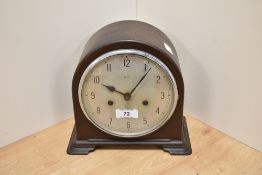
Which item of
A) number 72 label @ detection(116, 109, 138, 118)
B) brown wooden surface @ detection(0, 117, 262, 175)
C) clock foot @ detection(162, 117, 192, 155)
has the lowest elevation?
brown wooden surface @ detection(0, 117, 262, 175)

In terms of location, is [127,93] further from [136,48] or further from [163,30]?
[163,30]

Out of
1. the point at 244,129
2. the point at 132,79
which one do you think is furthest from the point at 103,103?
the point at 244,129

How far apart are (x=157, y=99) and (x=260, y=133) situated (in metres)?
0.28

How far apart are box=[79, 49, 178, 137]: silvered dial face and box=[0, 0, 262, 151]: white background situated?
0.54 feet

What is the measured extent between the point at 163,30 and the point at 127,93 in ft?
0.77

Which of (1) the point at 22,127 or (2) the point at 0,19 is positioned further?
(1) the point at 22,127

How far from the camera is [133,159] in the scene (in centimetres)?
86

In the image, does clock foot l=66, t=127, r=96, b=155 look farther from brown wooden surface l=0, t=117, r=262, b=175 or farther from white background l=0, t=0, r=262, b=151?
white background l=0, t=0, r=262, b=151

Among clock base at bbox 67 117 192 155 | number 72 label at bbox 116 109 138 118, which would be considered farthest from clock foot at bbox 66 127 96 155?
number 72 label at bbox 116 109 138 118

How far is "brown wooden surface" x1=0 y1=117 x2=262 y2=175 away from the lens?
824mm

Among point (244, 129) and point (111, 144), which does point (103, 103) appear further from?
point (244, 129)

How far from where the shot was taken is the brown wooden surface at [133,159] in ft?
2.70

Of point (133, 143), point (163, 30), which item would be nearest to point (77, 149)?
point (133, 143)

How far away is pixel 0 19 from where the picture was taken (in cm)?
81
